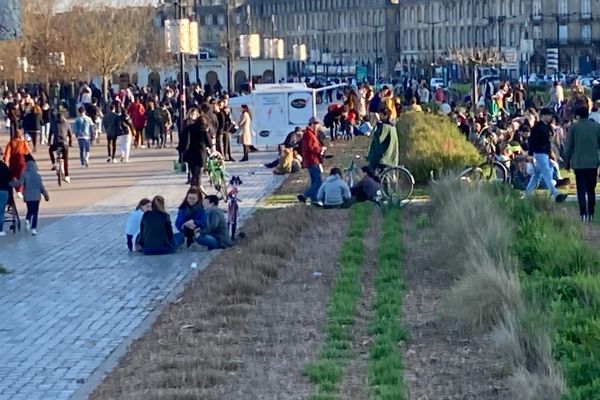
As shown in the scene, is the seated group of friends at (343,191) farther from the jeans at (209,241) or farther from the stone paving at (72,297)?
the jeans at (209,241)

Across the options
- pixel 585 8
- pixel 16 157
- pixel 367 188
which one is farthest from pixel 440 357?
pixel 585 8

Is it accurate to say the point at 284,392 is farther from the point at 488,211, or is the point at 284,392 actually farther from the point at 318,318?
the point at 488,211

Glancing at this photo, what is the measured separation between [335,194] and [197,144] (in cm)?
424

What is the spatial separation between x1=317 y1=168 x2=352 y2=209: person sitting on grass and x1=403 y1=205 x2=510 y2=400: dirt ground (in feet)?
25.6

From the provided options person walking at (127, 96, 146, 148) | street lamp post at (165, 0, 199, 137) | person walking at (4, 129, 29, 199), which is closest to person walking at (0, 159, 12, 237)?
person walking at (4, 129, 29, 199)

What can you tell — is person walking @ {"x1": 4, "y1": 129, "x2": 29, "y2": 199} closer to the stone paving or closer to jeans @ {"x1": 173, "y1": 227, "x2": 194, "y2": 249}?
the stone paving

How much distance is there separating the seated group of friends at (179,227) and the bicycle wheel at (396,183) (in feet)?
13.5

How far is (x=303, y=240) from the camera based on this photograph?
18.7m

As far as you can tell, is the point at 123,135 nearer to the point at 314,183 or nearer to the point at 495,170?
the point at 314,183

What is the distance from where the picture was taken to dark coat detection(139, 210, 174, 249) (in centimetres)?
1823

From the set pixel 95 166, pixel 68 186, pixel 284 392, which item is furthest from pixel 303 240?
pixel 95 166

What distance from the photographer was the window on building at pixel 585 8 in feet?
355

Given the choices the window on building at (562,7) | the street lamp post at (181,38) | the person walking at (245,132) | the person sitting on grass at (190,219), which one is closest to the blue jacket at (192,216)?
the person sitting on grass at (190,219)

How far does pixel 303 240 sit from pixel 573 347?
946 centimetres
